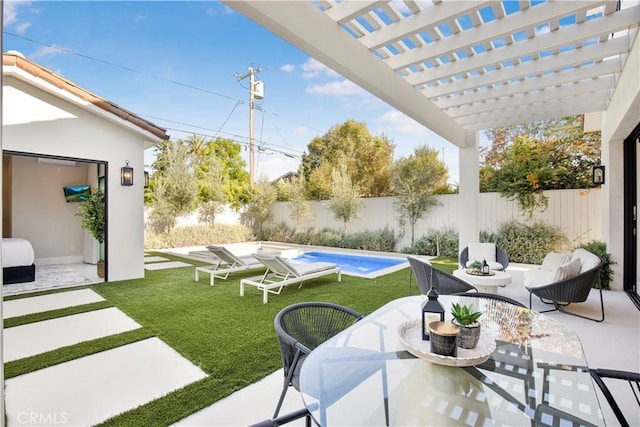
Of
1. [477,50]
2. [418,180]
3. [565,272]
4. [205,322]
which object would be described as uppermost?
[477,50]

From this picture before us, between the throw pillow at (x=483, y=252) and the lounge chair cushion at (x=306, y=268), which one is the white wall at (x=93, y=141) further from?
the throw pillow at (x=483, y=252)

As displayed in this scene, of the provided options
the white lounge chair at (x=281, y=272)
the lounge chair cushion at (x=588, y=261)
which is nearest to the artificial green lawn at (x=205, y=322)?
the white lounge chair at (x=281, y=272)

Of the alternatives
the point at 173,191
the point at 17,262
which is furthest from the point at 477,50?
the point at 173,191

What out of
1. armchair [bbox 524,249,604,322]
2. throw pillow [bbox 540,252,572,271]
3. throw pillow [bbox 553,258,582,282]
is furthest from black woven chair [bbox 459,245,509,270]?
throw pillow [bbox 553,258,582,282]

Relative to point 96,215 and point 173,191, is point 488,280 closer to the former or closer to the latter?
point 96,215

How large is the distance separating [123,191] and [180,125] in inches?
491

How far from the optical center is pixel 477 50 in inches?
169

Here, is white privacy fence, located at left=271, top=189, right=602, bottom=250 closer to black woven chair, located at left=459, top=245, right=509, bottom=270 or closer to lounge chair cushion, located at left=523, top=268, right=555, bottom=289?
black woven chair, located at left=459, top=245, right=509, bottom=270

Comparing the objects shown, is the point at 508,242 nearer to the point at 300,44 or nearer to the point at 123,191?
the point at 300,44

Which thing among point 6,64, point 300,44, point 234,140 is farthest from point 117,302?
point 234,140

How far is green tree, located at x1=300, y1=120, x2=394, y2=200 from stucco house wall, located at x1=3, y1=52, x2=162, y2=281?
8669 mm

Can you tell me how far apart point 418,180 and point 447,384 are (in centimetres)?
970

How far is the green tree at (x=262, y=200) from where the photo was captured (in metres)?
15.4

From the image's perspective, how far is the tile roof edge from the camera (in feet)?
18.1
